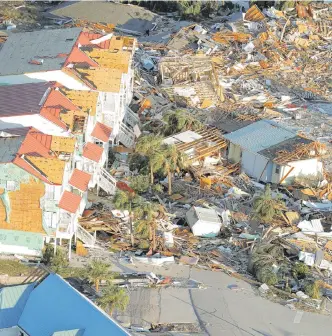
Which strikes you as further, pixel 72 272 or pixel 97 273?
pixel 72 272

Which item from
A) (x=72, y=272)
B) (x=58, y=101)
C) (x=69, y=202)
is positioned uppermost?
(x=58, y=101)

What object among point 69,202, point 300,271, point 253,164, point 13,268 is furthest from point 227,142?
point 13,268

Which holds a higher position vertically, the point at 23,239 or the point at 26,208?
the point at 26,208

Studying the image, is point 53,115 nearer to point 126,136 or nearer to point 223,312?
point 126,136

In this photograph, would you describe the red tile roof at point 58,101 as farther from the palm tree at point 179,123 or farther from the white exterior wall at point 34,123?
the palm tree at point 179,123

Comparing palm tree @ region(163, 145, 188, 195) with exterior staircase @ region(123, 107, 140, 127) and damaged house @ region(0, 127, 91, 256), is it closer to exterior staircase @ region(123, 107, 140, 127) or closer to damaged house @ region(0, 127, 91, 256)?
exterior staircase @ region(123, 107, 140, 127)

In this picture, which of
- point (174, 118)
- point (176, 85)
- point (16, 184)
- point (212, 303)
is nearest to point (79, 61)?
point (174, 118)
